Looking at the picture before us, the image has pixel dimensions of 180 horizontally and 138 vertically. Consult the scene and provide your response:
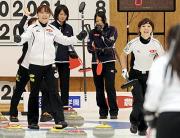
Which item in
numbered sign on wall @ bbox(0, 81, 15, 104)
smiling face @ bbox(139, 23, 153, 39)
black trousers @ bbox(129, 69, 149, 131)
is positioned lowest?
numbered sign on wall @ bbox(0, 81, 15, 104)

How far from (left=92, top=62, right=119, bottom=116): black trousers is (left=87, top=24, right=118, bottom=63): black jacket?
0.41 ft

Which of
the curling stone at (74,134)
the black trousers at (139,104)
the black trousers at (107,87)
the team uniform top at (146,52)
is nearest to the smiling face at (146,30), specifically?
the team uniform top at (146,52)

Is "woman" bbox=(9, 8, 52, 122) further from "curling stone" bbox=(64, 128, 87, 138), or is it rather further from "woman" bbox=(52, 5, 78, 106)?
"curling stone" bbox=(64, 128, 87, 138)

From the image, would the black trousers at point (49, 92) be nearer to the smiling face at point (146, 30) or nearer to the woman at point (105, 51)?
the smiling face at point (146, 30)

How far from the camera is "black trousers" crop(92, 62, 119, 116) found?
10000 millimetres

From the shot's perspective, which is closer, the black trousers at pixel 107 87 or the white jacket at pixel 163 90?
the white jacket at pixel 163 90

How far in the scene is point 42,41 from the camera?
7.90 m

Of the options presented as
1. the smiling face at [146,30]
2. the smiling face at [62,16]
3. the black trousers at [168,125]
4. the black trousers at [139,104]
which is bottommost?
the black trousers at [139,104]

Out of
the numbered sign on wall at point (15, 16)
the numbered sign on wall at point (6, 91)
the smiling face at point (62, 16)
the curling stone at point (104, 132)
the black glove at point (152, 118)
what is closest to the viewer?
the black glove at point (152, 118)

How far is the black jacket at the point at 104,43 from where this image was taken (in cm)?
998

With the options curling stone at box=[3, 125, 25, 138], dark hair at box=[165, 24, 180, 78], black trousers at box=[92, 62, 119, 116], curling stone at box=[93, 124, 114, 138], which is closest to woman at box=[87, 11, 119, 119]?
black trousers at box=[92, 62, 119, 116]

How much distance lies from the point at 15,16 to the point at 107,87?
3.24 metres

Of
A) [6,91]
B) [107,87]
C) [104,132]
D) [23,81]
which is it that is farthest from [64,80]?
[6,91]

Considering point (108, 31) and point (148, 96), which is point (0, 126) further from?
point (148, 96)
